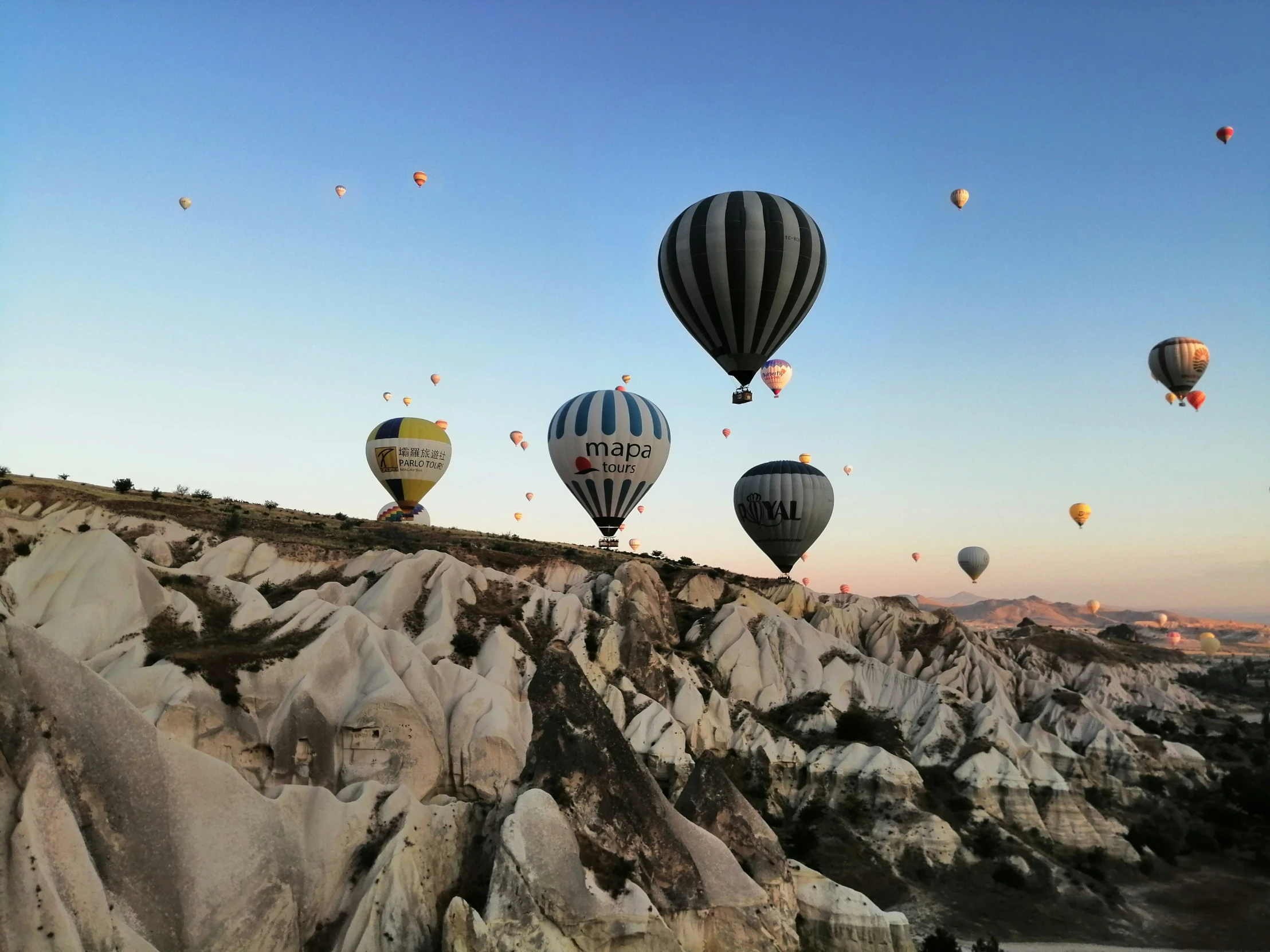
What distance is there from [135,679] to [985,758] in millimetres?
38739

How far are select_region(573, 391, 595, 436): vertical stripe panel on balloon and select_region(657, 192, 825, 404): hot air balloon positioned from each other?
15.5m

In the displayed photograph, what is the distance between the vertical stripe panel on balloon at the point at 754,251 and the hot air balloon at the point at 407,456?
1278 inches

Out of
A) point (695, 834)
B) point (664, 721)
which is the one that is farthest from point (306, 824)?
point (664, 721)

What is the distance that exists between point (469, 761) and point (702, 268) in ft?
76.2

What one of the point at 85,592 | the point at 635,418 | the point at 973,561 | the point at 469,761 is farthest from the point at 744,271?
the point at 973,561

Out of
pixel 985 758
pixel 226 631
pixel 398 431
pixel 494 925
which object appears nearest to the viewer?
pixel 494 925

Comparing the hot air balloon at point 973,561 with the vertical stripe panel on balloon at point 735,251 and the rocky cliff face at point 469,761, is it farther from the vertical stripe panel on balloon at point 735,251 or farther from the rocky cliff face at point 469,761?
the vertical stripe panel on balloon at point 735,251

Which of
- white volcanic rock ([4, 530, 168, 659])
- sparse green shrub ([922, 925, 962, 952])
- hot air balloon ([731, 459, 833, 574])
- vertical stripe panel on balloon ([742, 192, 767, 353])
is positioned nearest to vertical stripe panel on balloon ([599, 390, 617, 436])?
hot air balloon ([731, 459, 833, 574])

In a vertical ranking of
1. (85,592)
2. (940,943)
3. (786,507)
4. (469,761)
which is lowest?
(940,943)

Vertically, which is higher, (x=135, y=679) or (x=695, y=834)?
(x=135, y=679)

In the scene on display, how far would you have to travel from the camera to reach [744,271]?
3806 centimetres

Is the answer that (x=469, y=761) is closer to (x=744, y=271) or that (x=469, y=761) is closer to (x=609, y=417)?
(x=744, y=271)

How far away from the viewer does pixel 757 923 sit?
18984 mm

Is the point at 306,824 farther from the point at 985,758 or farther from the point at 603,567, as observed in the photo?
the point at 603,567
